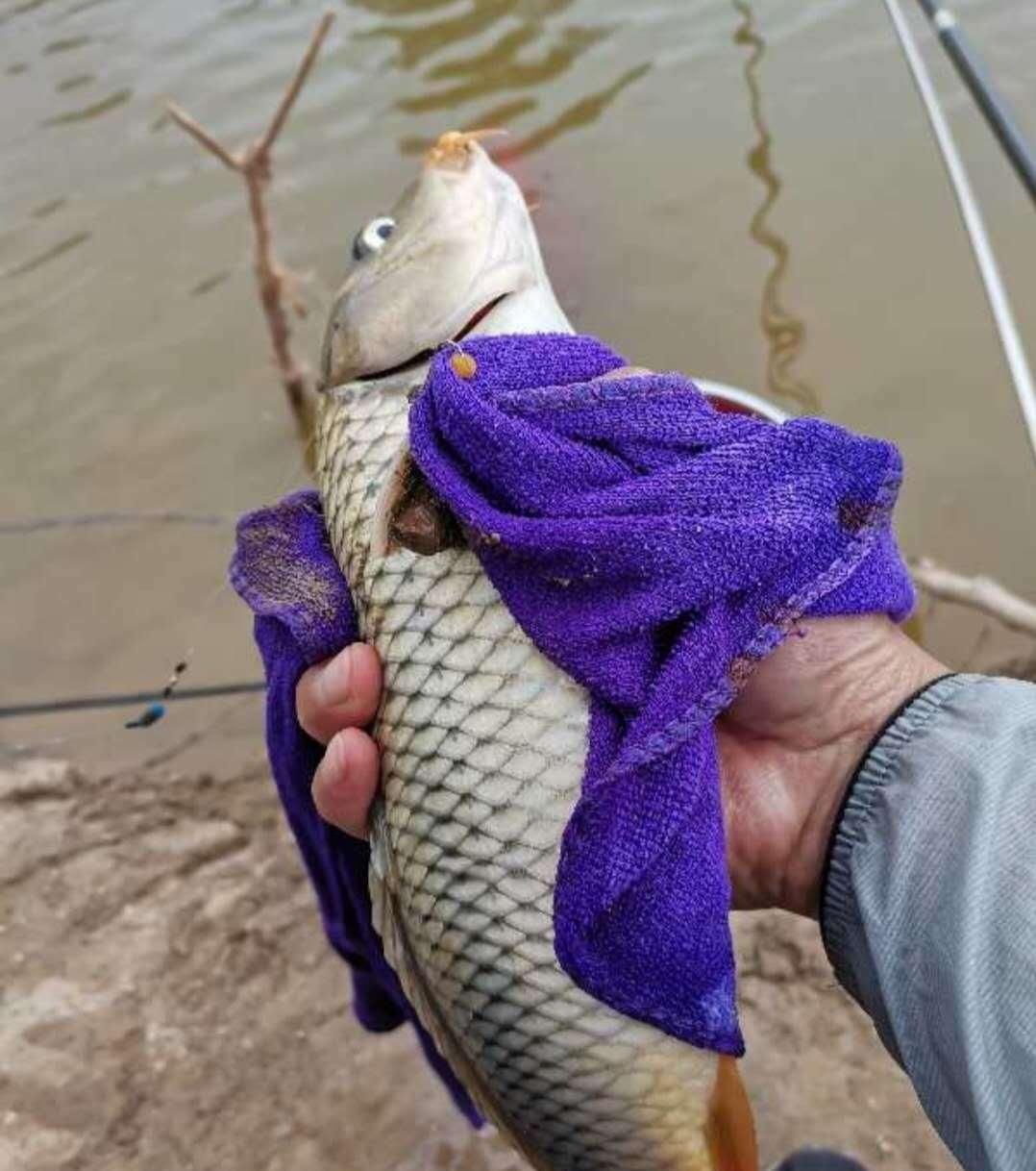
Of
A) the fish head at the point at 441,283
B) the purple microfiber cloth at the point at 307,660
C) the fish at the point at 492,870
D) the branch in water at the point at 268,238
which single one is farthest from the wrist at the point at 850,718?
the branch in water at the point at 268,238

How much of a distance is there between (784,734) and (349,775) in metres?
0.60

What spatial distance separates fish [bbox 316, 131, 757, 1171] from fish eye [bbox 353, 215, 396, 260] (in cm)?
65

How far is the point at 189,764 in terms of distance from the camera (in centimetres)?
367

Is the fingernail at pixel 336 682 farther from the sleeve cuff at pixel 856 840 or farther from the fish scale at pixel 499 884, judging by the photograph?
the sleeve cuff at pixel 856 840

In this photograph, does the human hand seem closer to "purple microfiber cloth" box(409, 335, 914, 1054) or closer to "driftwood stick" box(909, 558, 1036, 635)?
"purple microfiber cloth" box(409, 335, 914, 1054)

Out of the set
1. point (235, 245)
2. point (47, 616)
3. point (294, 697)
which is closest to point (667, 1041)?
point (294, 697)

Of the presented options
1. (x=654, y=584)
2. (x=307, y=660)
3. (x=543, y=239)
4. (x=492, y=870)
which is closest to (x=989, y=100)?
(x=654, y=584)

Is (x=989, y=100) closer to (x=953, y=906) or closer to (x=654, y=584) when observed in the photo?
(x=654, y=584)

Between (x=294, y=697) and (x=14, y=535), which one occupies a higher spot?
(x=294, y=697)

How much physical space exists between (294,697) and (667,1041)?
705 mm

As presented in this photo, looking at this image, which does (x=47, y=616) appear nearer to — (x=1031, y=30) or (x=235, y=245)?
(x=235, y=245)

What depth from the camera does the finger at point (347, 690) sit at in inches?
62.9

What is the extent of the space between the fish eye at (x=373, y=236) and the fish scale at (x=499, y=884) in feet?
2.67

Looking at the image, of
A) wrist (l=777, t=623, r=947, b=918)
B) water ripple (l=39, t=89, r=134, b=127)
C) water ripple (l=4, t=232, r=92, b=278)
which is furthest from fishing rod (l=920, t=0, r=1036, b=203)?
water ripple (l=39, t=89, r=134, b=127)
